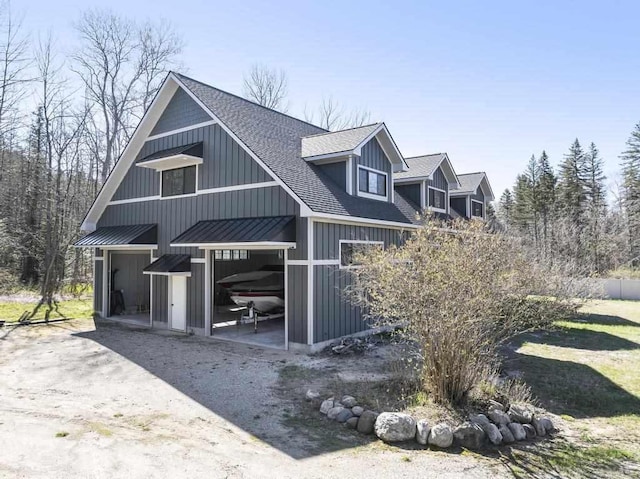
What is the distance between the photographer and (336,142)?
13.3 metres

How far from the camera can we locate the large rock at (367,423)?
5.64 meters

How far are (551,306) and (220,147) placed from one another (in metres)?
10.1

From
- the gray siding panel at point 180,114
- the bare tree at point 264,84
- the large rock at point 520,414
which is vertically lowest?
the large rock at point 520,414

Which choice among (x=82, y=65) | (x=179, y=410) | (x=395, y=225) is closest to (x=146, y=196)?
(x=395, y=225)

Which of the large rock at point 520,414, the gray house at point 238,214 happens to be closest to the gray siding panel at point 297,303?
the gray house at point 238,214

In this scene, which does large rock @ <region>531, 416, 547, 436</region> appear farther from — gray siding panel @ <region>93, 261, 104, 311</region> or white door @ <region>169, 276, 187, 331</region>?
gray siding panel @ <region>93, 261, 104, 311</region>

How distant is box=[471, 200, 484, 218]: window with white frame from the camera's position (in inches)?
826

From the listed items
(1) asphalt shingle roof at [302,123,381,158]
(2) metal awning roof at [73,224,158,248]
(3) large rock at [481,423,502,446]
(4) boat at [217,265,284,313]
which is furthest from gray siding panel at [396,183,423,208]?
(3) large rock at [481,423,502,446]

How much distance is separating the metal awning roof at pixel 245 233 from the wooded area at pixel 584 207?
24.0 m

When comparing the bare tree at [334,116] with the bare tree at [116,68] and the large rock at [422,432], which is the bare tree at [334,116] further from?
the large rock at [422,432]

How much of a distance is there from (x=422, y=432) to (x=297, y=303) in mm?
A: 5286

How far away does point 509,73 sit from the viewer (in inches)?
513

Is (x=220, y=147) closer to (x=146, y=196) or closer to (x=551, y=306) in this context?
Result: (x=146, y=196)

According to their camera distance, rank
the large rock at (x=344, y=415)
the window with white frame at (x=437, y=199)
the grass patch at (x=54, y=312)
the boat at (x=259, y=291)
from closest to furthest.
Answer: the large rock at (x=344, y=415)
the boat at (x=259, y=291)
the grass patch at (x=54, y=312)
the window with white frame at (x=437, y=199)
